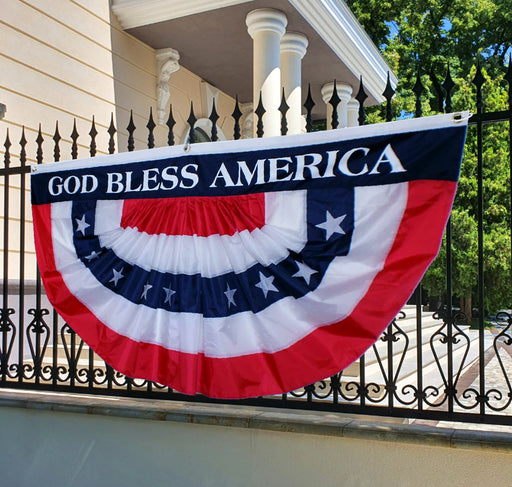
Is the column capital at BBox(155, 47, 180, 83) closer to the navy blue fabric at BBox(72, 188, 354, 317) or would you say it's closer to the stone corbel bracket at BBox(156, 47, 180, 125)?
the stone corbel bracket at BBox(156, 47, 180, 125)

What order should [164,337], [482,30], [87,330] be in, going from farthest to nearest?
[482,30] < [87,330] < [164,337]

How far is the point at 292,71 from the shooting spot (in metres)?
9.12

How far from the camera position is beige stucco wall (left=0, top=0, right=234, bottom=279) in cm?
657

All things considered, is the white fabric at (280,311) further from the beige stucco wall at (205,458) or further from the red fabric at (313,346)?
the beige stucco wall at (205,458)

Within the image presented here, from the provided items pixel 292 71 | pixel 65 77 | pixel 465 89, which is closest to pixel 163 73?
pixel 292 71

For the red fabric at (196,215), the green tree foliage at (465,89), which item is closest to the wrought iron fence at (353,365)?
the red fabric at (196,215)

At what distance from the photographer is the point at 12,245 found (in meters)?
6.39

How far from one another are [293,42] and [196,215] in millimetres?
6037

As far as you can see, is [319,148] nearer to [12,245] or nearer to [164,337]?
[164,337]

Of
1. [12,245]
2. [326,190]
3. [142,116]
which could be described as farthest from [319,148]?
[142,116]

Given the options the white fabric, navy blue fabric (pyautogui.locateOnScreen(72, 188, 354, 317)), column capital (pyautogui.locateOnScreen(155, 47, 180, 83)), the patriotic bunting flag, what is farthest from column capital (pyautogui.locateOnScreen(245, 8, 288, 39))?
the white fabric

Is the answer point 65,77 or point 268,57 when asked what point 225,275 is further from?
point 268,57

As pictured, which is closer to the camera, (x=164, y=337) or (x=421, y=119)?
(x=421, y=119)

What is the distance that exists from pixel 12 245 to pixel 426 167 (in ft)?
15.6
